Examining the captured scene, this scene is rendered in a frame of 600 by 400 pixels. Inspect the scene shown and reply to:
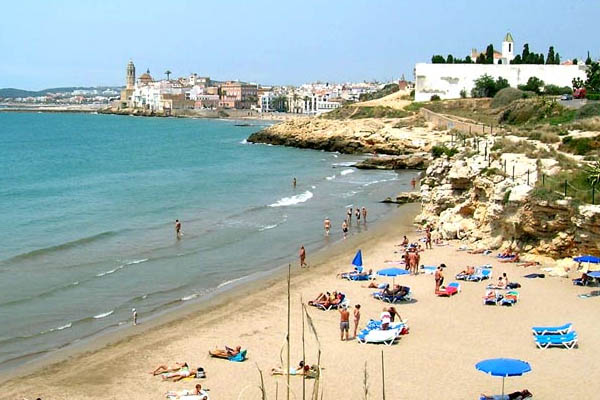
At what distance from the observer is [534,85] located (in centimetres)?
7150

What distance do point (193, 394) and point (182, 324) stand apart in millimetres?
4866

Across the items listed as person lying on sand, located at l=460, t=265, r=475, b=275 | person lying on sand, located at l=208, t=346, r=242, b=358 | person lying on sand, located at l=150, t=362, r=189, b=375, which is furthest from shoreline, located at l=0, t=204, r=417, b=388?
person lying on sand, located at l=460, t=265, r=475, b=275

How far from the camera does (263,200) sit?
38281 millimetres

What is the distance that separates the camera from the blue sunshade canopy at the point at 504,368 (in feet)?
36.3

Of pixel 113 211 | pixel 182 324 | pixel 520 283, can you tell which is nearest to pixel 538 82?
pixel 113 211

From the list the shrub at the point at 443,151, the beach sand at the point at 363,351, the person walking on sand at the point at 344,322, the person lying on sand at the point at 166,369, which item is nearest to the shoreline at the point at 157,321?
the beach sand at the point at 363,351

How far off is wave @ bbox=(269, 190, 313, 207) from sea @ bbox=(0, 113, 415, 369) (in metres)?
0.06

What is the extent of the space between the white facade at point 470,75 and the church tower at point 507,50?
9.41 feet

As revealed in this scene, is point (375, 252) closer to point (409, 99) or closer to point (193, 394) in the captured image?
point (193, 394)

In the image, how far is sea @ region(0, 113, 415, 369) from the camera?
732 inches

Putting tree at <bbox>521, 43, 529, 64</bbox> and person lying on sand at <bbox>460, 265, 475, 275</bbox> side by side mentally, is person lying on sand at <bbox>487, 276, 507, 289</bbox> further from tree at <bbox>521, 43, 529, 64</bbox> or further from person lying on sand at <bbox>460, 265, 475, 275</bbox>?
tree at <bbox>521, 43, 529, 64</bbox>

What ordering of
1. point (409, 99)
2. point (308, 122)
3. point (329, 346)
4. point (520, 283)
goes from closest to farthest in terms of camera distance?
point (329, 346), point (520, 283), point (308, 122), point (409, 99)

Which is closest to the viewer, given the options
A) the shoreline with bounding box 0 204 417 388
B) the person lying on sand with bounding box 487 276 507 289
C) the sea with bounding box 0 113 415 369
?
the shoreline with bounding box 0 204 417 388

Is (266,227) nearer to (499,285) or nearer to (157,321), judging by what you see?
(157,321)
